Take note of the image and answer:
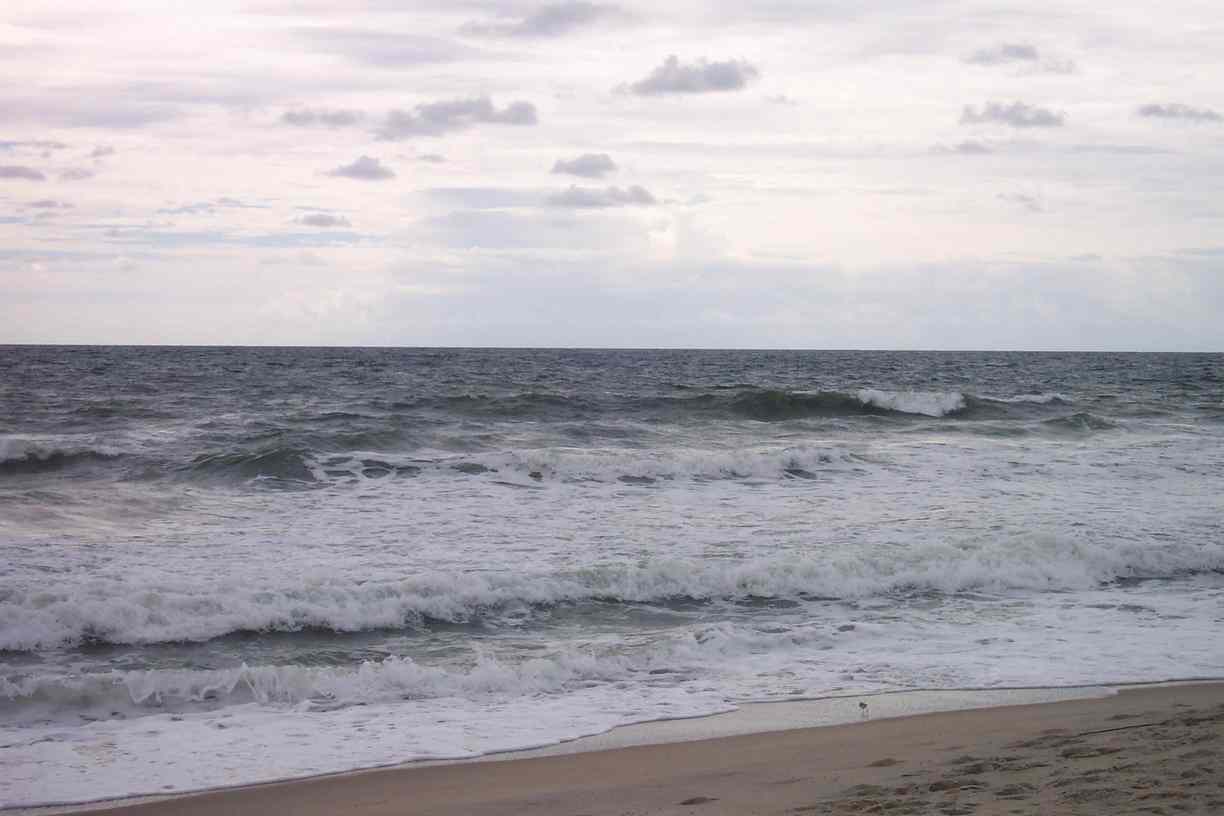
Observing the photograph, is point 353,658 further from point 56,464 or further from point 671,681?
point 56,464

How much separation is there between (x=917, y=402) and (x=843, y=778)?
1049 inches

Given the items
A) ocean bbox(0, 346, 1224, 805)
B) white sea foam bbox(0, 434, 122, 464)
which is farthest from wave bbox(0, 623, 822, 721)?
white sea foam bbox(0, 434, 122, 464)

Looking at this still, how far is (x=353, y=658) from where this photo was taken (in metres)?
8.82

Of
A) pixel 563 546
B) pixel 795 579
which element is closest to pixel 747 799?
pixel 795 579

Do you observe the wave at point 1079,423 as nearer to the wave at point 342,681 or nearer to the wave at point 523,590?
the wave at point 523,590

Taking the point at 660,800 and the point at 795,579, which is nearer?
the point at 660,800

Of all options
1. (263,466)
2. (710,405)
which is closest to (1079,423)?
(710,405)

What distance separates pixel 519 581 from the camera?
35.5 feet

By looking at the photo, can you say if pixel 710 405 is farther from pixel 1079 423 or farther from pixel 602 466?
pixel 602 466

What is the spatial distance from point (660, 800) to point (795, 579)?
6.02 m

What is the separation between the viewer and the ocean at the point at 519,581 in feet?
24.4

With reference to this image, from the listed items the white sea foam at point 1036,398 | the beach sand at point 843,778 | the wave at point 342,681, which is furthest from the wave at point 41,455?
the white sea foam at point 1036,398

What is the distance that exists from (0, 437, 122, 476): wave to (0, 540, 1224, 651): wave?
919 cm

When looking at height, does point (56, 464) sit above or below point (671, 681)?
above
